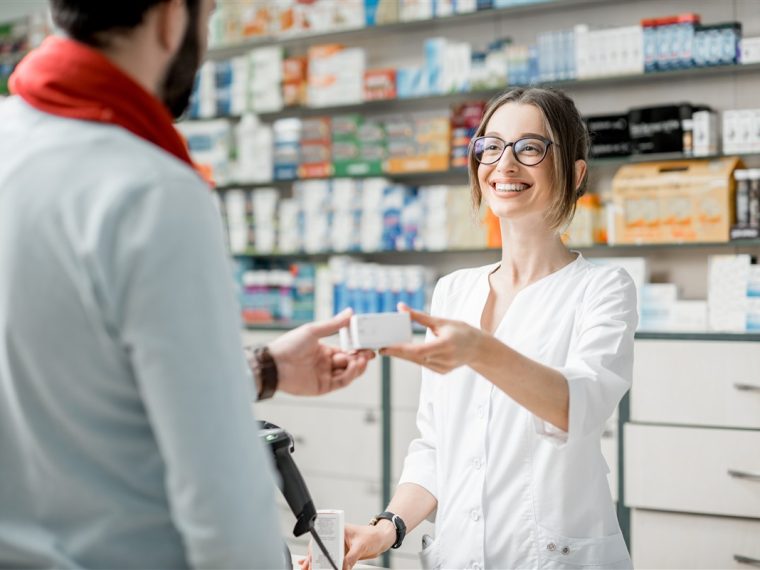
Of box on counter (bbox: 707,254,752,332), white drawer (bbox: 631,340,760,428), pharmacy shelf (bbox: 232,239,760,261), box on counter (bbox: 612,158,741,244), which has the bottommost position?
white drawer (bbox: 631,340,760,428)

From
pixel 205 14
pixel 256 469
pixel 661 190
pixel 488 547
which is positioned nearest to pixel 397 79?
pixel 661 190

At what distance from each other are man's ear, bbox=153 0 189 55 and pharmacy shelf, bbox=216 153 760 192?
116 inches

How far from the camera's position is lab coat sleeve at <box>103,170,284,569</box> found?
70 cm

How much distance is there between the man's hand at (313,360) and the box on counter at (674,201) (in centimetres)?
247

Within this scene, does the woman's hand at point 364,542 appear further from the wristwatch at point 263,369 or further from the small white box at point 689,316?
the small white box at point 689,316

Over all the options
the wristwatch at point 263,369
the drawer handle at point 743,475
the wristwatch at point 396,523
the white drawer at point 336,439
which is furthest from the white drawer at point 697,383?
the wristwatch at point 263,369

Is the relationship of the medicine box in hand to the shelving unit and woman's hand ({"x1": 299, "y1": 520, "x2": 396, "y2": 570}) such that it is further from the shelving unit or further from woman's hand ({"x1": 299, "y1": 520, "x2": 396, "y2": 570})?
the shelving unit

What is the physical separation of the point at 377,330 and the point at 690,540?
7.84ft

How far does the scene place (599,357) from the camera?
1.44 m

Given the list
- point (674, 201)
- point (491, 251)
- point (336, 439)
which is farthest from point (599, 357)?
point (491, 251)

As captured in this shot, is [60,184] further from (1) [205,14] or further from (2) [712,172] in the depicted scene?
(2) [712,172]

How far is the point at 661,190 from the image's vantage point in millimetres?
3393

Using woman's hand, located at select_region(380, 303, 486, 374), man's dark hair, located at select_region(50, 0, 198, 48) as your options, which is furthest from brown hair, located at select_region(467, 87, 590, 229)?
man's dark hair, located at select_region(50, 0, 198, 48)

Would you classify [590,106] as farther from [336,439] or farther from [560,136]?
[560,136]
